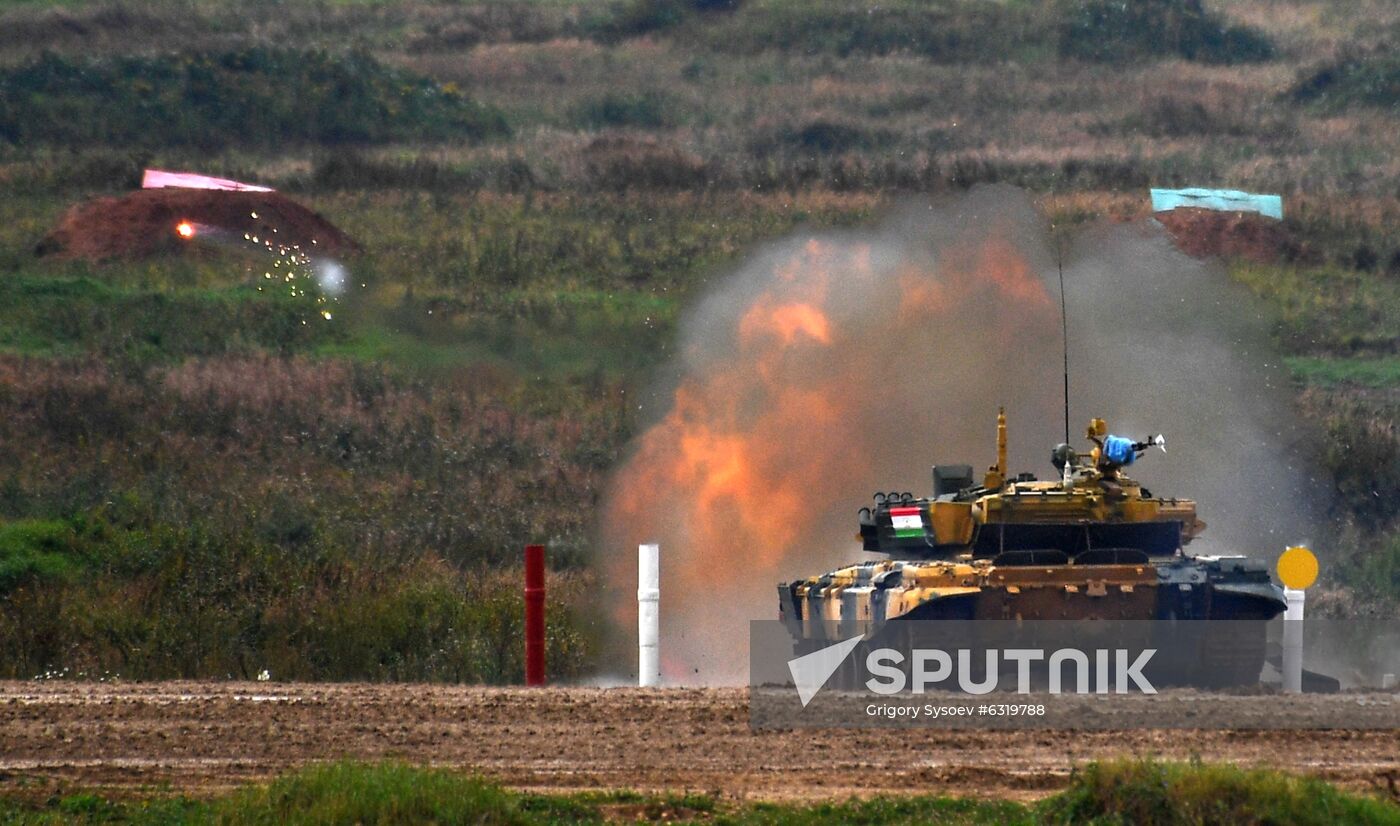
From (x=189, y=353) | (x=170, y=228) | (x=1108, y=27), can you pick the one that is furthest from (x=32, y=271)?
(x=1108, y=27)

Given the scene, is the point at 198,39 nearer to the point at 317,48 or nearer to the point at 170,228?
the point at 317,48

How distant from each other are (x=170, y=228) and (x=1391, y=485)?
22197mm

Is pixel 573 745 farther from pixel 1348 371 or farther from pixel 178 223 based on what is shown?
pixel 178 223

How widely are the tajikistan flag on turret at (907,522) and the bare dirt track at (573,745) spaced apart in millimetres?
3741

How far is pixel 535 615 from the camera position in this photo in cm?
1638

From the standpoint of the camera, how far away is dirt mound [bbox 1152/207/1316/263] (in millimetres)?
42438

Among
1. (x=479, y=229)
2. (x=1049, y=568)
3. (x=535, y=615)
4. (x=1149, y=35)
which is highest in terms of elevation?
(x=1149, y=35)

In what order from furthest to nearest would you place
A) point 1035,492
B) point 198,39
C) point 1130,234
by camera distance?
point 198,39 < point 1130,234 < point 1035,492

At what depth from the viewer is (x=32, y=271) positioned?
38812 millimetres

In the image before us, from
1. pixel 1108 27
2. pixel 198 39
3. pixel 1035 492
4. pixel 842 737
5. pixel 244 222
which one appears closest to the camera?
pixel 842 737

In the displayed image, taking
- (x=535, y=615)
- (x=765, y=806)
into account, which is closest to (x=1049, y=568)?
(x=535, y=615)

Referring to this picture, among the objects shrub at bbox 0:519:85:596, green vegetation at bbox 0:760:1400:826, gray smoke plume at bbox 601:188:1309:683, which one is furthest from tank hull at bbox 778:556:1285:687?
shrub at bbox 0:519:85:596

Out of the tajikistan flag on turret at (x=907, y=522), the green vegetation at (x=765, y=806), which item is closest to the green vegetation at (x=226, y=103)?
the tajikistan flag on turret at (x=907, y=522)

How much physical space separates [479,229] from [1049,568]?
1113 inches
